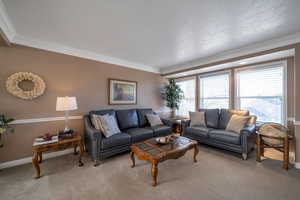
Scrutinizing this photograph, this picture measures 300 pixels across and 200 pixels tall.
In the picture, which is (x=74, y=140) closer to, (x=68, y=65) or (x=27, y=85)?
(x=27, y=85)

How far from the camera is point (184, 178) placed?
1973mm

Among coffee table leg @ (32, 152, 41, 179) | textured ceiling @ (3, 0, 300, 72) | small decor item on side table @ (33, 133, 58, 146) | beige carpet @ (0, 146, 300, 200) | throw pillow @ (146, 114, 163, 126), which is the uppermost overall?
textured ceiling @ (3, 0, 300, 72)

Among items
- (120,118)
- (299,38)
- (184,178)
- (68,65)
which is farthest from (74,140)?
(299,38)

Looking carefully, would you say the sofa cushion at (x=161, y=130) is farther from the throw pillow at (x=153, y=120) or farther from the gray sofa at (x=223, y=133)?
the gray sofa at (x=223, y=133)

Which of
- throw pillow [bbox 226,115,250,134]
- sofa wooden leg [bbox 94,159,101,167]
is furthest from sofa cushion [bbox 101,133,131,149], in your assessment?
throw pillow [bbox 226,115,250,134]

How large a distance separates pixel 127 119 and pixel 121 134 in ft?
→ 2.27

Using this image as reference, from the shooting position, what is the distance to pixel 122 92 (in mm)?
3865

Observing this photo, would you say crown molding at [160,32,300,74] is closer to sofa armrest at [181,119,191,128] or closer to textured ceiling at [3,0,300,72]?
textured ceiling at [3,0,300,72]

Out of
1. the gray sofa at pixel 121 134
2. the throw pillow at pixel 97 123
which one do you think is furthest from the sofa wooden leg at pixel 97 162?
the throw pillow at pixel 97 123

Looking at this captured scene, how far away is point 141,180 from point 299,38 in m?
3.88

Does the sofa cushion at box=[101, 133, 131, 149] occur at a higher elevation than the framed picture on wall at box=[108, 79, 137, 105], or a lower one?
lower

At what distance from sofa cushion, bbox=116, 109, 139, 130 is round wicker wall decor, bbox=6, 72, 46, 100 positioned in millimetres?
1785

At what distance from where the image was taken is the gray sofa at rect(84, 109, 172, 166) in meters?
2.41

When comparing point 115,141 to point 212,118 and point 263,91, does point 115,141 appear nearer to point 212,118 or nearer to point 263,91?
point 212,118
